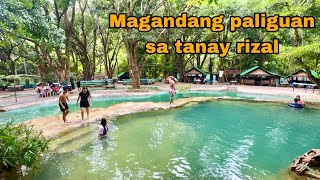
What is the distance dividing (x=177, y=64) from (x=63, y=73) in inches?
743

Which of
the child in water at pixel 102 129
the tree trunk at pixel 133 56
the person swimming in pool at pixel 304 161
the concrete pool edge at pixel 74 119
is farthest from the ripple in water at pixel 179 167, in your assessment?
the tree trunk at pixel 133 56

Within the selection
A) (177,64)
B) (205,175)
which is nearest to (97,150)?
(205,175)

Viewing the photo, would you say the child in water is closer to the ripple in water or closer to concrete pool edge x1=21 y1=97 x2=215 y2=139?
concrete pool edge x1=21 y1=97 x2=215 y2=139

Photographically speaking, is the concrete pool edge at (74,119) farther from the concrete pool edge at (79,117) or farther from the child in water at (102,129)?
the child in water at (102,129)

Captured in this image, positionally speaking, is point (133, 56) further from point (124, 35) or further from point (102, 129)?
point (102, 129)

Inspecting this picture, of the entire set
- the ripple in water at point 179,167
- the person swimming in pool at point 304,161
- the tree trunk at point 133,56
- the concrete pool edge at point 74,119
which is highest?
the tree trunk at point 133,56

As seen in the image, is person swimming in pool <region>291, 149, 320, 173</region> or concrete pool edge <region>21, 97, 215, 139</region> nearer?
person swimming in pool <region>291, 149, 320, 173</region>

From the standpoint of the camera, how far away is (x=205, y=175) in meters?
6.24

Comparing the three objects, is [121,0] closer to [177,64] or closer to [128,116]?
[128,116]

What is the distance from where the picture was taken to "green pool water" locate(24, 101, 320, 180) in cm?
635

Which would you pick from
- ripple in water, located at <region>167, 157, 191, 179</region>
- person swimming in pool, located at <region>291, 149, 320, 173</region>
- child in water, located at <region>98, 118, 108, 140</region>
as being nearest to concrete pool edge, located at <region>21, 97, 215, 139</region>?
child in water, located at <region>98, 118, 108, 140</region>

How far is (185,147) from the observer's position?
327 inches

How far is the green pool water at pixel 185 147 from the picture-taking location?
6348 millimetres

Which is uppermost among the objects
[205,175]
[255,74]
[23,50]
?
[23,50]
